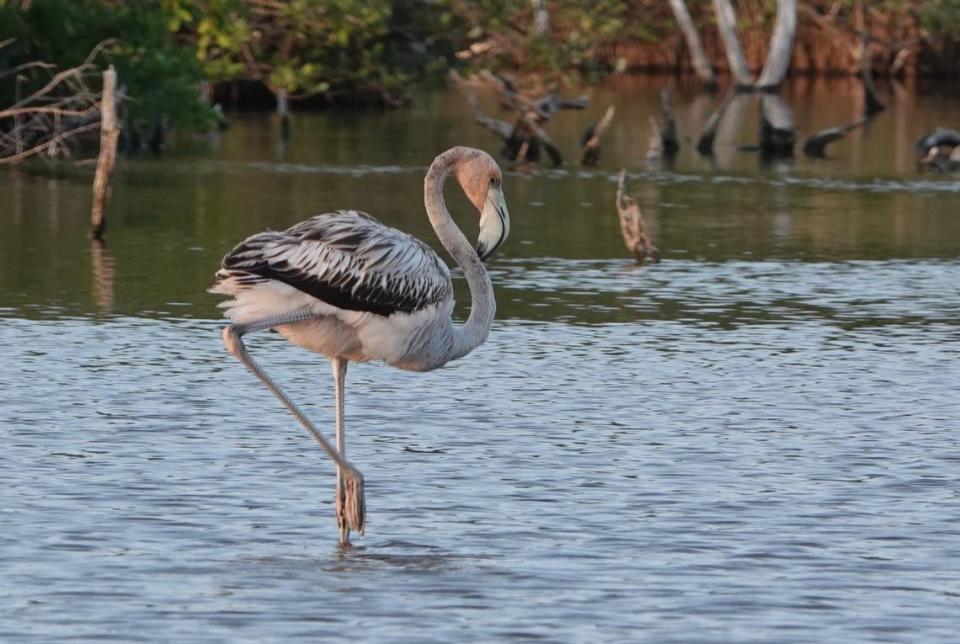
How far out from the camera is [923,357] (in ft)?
46.9

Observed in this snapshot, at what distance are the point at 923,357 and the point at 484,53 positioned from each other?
39.7 m

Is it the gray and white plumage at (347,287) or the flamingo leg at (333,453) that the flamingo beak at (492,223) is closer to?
the gray and white plumage at (347,287)

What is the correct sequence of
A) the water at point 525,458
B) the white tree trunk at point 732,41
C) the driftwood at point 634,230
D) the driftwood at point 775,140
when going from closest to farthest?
the water at point 525,458 → the driftwood at point 634,230 → the driftwood at point 775,140 → the white tree trunk at point 732,41

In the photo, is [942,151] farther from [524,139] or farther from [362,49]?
[362,49]

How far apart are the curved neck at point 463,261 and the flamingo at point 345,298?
1.2 inches

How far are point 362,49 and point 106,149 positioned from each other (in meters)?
24.3

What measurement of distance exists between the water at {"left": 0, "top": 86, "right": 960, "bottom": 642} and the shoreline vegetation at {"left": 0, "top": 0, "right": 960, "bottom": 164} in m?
5.51

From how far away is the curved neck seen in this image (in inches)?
355

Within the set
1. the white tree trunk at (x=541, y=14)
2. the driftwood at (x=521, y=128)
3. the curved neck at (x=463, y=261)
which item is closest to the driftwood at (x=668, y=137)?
the driftwood at (x=521, y=128)

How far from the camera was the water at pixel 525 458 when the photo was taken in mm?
7645

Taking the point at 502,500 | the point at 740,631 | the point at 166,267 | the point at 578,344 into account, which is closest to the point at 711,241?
the point at 166,267

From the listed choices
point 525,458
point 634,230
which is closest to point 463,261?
point 525,458

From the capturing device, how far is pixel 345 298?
28.0 ft

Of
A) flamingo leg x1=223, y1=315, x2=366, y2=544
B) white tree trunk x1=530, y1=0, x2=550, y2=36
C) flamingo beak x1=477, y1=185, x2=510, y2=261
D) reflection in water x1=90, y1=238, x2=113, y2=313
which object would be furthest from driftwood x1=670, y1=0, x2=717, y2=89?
flamingo leg x1=223, y1=315, x2=366, y2=544
